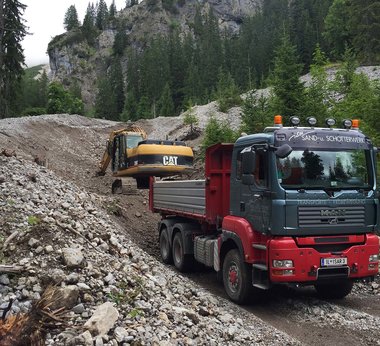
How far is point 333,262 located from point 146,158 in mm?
12742

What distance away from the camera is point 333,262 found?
744 centimetres

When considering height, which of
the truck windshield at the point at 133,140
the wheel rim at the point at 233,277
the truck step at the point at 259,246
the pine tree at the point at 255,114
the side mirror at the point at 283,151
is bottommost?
the wheel rim at the point at 233,277

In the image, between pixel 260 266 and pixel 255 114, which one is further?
pixel 255 114

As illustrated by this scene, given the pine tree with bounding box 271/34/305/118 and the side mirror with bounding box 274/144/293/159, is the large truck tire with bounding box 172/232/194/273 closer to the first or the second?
the side mirror with bounding box 274/144/293/159

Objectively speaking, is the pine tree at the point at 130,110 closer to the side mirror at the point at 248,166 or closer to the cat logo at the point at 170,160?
the cat logo at the point at 170,160

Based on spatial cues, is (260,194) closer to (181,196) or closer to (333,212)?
(333,212)

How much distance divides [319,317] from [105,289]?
368cm

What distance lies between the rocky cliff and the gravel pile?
148 m

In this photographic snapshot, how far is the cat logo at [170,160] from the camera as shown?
1955 cm

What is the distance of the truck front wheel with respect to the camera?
11.2 m

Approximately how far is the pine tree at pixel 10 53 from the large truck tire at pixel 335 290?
33175 millimetres

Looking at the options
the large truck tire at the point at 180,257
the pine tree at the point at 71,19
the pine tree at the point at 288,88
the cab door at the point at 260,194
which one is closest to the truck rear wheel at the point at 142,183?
the pine tree at the point at 288,88

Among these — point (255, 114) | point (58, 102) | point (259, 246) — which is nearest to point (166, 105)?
point (58, 102)

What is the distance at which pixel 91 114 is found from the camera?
9406 centimetres
